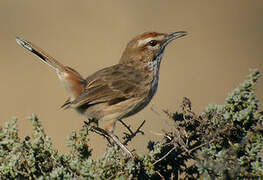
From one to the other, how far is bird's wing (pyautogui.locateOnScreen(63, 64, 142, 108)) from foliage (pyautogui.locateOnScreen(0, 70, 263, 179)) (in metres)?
1.66

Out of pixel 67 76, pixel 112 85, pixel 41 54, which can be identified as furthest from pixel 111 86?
pixel 41 54

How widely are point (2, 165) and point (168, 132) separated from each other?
154cm

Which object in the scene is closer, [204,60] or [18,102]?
[18,102]

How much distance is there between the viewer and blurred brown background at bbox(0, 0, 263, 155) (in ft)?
Result: 35.4

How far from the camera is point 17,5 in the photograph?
1382cm

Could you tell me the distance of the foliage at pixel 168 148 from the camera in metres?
3.85

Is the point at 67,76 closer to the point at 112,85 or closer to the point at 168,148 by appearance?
the point at 112,85

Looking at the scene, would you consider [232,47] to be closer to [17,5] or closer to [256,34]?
[256,34]

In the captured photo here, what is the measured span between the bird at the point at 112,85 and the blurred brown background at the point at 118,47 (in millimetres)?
3366

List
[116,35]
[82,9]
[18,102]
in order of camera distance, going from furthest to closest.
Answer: [82,9] → [116,35] → [18,102]

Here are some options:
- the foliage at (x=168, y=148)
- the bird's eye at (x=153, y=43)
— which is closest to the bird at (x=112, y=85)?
the bird's eye at (x=153, y=43)

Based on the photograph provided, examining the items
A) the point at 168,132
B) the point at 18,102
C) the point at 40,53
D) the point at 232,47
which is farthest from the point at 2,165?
the point at 232,47

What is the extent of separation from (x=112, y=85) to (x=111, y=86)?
0.08ft

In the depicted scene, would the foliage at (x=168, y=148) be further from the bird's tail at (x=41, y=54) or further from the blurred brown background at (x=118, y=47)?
the blurred brown background at (x=118, y=47)
